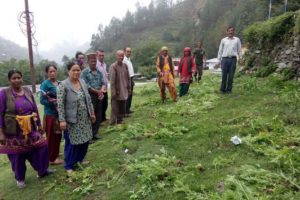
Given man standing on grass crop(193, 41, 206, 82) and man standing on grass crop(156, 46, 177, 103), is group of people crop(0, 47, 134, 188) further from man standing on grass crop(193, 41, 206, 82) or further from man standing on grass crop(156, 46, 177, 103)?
man standing on grass crop(193, 41, 206, 82)

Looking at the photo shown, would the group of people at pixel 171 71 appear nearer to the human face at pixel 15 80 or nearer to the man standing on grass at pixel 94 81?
the man standing on grass at pixel 94 81

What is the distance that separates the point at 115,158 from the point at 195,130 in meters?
1.73

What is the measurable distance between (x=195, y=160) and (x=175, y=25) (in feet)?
413

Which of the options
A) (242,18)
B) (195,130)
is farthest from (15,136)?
(242,18)

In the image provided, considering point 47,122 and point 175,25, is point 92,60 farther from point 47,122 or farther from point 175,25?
point 175,25

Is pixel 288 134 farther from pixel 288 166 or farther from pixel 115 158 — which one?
pixel 115 158

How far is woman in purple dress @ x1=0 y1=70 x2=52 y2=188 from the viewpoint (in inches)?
199

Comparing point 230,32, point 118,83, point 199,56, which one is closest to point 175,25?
point 199,56

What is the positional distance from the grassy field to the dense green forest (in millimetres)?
24332

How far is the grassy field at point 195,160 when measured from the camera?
4095 mm

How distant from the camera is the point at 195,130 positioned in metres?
6.50

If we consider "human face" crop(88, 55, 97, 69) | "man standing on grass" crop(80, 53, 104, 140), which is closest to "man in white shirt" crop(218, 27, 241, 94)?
"man standing on grass" crop(80, 53, 104, 140)

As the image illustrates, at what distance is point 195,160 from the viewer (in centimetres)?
516

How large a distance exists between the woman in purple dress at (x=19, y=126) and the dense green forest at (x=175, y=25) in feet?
89.5
